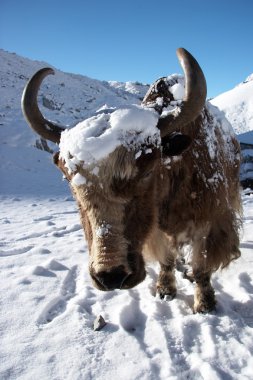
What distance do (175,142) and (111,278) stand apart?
1.17 meters

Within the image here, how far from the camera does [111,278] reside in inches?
93.0

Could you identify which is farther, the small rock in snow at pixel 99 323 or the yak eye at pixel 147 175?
the small rock in snow at pixel 99 323

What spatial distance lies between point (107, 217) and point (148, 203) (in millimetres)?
404

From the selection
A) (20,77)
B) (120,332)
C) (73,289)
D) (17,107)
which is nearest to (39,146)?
(17,107)

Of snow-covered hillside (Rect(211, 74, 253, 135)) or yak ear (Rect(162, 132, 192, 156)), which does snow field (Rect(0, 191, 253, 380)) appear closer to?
yak ear (Rect(162, 132, 192, 156))

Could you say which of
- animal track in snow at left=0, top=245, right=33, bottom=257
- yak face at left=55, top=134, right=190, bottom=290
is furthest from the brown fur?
animal track in snow at left=0, top=245, right=33, bottom=257

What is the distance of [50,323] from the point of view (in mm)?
3270

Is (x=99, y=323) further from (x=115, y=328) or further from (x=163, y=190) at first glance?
(x=163, y=190)

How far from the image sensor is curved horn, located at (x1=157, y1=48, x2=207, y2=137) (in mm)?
2643

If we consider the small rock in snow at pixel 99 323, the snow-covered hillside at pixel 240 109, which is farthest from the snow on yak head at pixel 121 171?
the snow-covered hillside at pixel 240 109

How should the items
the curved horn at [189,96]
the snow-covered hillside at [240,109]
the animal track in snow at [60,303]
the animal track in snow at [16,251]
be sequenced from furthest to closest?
the snow-covered hillside at [240,109] → the animal track in snow at [16,251] → the animal track in snow at [60,303] → the curved horn at [189,96]

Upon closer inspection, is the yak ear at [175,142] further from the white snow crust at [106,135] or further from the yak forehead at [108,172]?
the yak forehead at [108,172]

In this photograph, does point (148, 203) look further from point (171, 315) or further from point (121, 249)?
point (171, 315)

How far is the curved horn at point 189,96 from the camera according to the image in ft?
8.67
